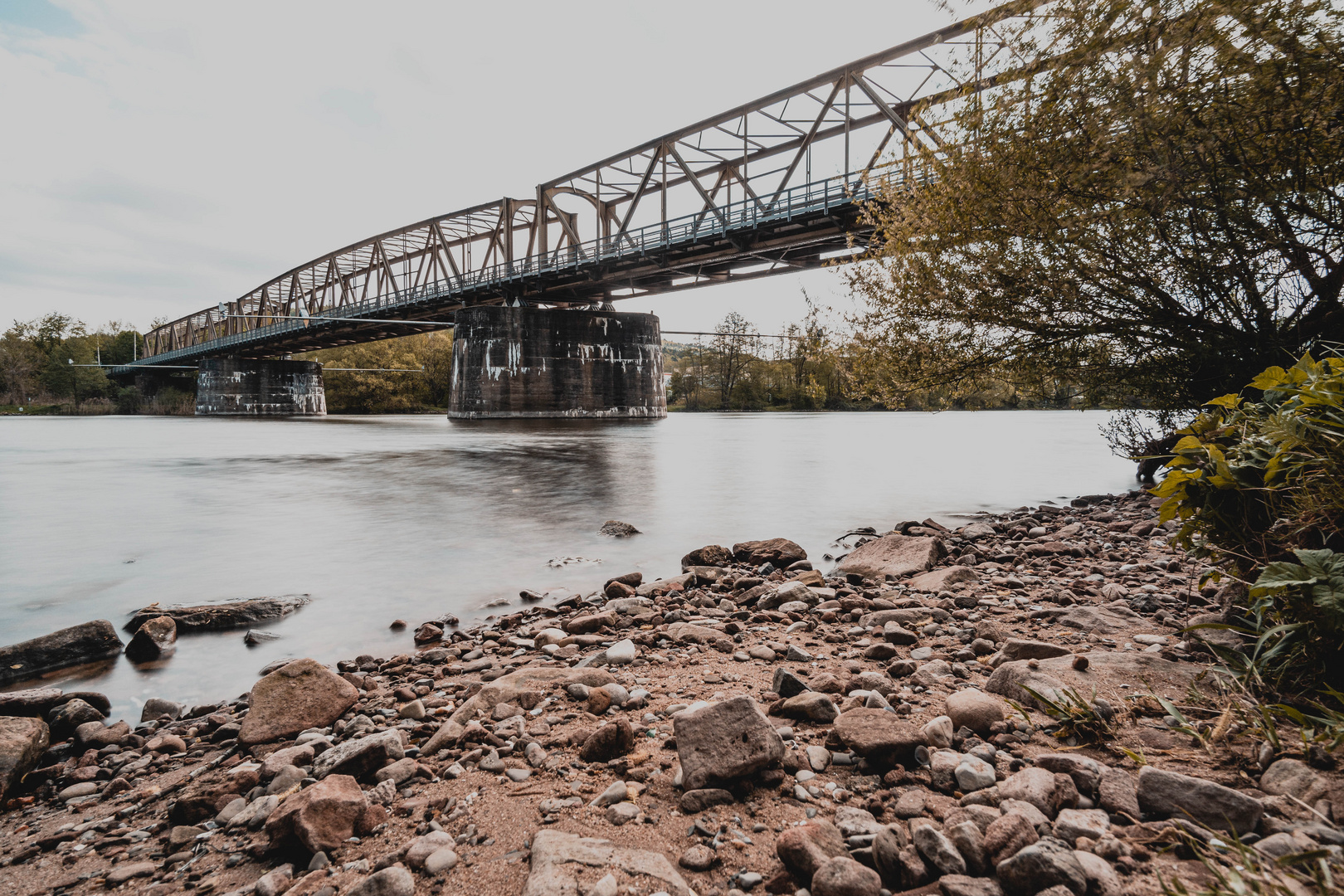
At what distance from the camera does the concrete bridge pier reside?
8794 centimetres

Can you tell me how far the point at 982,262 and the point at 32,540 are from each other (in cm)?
1827

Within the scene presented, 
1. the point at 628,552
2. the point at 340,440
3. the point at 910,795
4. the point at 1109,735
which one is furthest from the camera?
the point at 340,440

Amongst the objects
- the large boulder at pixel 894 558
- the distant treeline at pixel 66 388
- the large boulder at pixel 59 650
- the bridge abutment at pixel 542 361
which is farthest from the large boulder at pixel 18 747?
the distant treeline at pixel 66 388

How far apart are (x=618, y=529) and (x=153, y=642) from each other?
683cm

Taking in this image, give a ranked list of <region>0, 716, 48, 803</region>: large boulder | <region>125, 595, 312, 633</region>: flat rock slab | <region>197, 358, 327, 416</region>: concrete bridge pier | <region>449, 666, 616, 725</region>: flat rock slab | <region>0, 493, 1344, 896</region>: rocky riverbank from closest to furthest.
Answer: <region>0, 493, 1344, 896</region>: rocky riverbank → <region>0, 716, 48, 803</region>: large boulder → <region>449, 666, 616, 725</region>: flat rock slab → <region>125, 595, 312, 633</region>: flat rock slab → <region>197, 358, 327, 416</region>: concrete bridge pier

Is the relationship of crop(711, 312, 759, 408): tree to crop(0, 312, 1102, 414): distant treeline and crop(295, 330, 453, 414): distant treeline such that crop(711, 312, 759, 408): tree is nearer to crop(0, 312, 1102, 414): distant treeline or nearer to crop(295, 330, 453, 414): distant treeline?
crop(0, 312, 1102, 414): distant treeline

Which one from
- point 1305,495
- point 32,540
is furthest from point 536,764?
point 32,540

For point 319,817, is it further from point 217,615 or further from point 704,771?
point 217,615

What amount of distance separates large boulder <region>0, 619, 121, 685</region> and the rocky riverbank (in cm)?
147

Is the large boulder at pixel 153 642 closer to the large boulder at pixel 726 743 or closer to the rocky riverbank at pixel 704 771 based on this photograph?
the rocky riverbank at pixel 704 771

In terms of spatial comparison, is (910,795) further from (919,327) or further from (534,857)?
(919,327)

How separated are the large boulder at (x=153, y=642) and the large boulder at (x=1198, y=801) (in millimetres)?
7152

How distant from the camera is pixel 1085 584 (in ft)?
19.6

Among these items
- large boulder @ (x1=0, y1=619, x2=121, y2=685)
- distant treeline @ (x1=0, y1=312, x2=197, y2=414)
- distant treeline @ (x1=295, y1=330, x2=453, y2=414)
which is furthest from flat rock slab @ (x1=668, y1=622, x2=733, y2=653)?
distant treeline @ (x1=0, y1=312, x2=197, y2=414)
